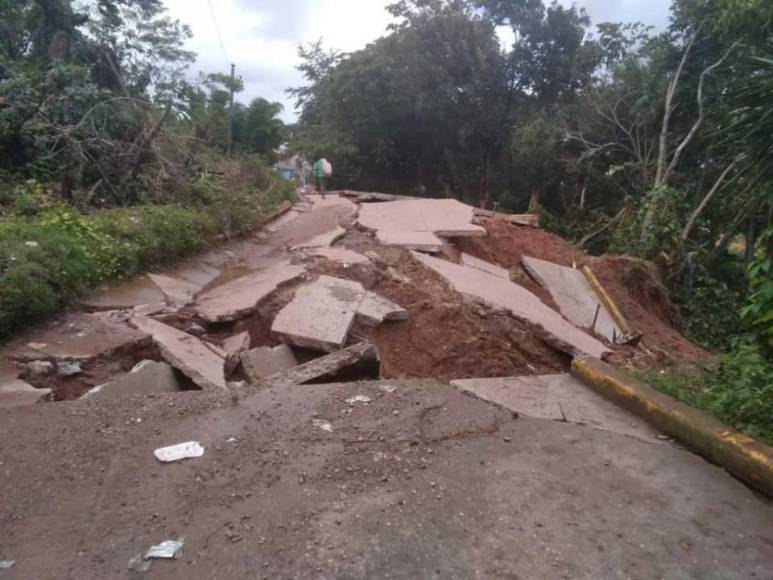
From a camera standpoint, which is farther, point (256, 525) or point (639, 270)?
point (639, 270)

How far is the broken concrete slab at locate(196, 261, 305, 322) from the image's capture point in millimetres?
3959

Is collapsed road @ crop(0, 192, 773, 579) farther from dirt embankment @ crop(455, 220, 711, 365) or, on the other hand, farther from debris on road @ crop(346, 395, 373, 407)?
dirt embankment @ crop(455, 220, 711, 365)

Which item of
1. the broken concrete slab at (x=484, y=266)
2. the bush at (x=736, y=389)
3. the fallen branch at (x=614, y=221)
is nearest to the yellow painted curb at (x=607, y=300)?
the broken concrete slab at (x=484, y=266)

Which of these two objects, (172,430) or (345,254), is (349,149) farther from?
(172,430)

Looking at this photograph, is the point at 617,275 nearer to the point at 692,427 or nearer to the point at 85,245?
the point at 692,427

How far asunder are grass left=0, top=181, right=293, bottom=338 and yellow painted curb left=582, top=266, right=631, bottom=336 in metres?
4.44

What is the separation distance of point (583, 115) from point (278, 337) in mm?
11697

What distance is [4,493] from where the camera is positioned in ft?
6.23


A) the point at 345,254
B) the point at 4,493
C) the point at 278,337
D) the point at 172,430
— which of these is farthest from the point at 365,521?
the point at 345,254

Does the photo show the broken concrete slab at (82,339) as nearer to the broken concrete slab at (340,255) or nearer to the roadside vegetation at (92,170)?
the roadside vegetation at (92,170)

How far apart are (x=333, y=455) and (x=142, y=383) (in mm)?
1345

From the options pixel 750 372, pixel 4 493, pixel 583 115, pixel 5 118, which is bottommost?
pixel 4 493

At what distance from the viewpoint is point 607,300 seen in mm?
6508

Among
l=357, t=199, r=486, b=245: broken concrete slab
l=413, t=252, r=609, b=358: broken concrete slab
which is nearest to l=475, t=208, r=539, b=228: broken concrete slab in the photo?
l=357, t=199, r=486, b=245: broken concrete slab
